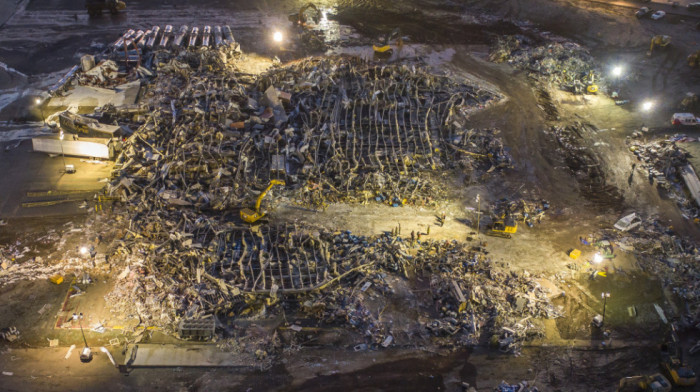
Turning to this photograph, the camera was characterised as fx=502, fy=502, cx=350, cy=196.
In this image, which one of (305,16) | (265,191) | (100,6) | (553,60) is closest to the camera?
(265,191)

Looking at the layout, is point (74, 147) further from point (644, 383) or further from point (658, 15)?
point (658, 15)

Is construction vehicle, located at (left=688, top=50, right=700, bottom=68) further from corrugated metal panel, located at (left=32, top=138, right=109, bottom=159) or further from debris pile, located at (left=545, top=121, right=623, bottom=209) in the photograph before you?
corrugated metal panel, located at (left=32, top=138, right=109, bottom=159)

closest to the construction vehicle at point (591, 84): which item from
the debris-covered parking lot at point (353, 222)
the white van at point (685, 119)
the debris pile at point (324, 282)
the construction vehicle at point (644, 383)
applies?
the debris-covered parking lot at point (353, 222)

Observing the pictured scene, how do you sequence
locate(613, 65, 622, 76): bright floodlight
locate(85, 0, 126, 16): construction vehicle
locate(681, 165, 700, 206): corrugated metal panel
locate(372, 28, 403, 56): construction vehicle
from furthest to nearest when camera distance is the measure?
1. locate(85, 0, 126, 16): construction vehicle
2. locate(372, 28, 403, 56): construction vehicle
3. locate(613, 65, 622, 76): bright floodlight
4. locate(681, 165, 700, 206): corrugated metal panel

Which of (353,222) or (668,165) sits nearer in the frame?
(353,222)

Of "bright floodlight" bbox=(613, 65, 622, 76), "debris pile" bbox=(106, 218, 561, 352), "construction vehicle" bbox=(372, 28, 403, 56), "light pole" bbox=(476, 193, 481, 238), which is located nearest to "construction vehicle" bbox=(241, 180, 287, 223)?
"debris pile" bbox=(106, 218, 561, 352)

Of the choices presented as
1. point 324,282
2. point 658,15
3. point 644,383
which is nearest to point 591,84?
point 658,15

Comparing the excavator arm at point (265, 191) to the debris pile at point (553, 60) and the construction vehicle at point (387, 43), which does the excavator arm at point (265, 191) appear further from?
the debris pile at point (553, 60)
